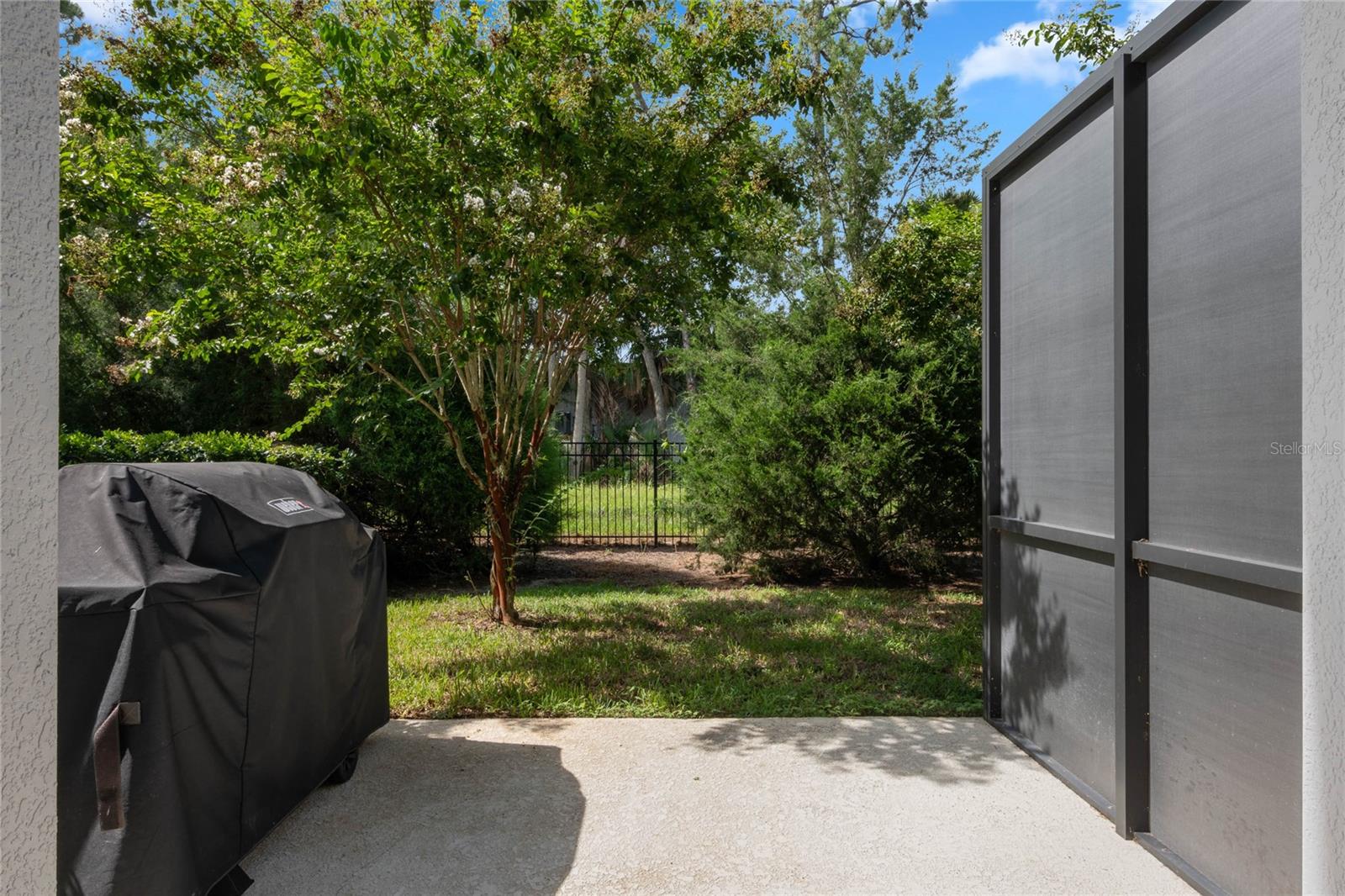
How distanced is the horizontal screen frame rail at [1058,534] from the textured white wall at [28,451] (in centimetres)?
380

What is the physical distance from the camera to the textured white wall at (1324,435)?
6.48 ft

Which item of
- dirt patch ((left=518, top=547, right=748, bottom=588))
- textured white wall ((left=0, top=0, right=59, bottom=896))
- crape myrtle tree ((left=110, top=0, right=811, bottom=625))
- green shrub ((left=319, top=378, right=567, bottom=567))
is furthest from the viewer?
dirt patch ((left=518, top=547, right=748, bottom=588))

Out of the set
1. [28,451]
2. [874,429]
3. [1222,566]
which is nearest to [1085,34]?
[874,429]

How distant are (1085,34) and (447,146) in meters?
6.24

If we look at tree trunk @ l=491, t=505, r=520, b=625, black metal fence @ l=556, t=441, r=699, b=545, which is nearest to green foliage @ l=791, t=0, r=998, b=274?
black metal fence @ l=556, t=441, r=699, b=545

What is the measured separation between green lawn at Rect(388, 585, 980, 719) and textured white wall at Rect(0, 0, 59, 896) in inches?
145

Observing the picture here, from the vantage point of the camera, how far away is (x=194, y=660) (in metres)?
2.78

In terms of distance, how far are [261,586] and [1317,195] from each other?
359 centimetres

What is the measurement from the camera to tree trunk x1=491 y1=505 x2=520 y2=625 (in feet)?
23.5

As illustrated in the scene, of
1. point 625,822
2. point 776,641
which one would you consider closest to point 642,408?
point 776,641

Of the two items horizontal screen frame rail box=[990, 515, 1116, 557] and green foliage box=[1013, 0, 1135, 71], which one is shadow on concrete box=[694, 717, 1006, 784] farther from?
green foliage box=[1013, 0, 1135, 71]

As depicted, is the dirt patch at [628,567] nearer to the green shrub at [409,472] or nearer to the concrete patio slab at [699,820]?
the green shrub at [409,472]

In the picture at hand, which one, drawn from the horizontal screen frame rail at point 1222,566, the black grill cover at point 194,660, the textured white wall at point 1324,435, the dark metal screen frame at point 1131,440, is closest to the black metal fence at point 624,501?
the black grill cover at point 194,660

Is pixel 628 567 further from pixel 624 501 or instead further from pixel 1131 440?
pixel 1131 440
